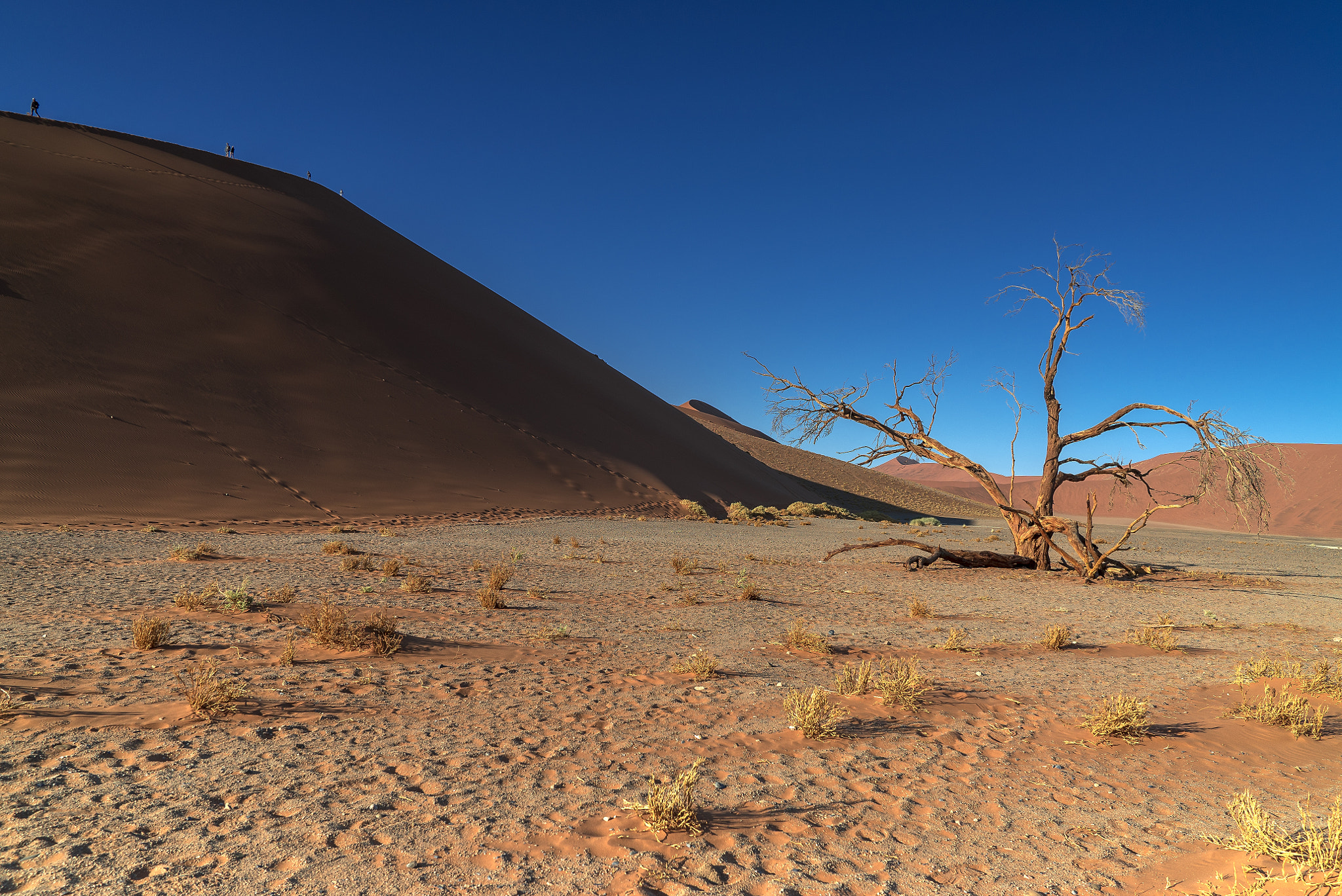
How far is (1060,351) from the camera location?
1561cm

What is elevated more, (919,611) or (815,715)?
(919,611)

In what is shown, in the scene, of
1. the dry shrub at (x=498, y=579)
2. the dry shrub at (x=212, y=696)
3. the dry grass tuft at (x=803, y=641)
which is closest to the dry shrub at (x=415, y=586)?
the dry shrub at (x=498, y=579)

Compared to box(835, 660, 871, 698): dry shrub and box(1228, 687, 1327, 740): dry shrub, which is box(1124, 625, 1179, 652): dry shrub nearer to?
box(1228, 687, 1327, 740): dry shrub

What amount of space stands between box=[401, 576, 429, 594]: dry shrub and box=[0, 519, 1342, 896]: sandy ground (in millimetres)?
513

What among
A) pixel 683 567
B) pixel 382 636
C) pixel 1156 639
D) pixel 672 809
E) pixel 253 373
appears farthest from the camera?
pixel 253 373

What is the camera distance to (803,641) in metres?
7.76

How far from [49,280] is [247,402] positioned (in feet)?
31.7

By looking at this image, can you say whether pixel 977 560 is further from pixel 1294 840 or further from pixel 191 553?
pixel 191 553

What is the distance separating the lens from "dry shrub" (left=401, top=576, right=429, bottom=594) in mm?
9977

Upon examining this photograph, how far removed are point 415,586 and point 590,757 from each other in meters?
6.35

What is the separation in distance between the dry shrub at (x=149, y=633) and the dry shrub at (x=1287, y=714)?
31.6 ft

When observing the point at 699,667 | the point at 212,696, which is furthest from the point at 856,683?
the point at 212,696

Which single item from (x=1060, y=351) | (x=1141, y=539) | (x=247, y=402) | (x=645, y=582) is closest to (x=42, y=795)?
(x=645, y=582)

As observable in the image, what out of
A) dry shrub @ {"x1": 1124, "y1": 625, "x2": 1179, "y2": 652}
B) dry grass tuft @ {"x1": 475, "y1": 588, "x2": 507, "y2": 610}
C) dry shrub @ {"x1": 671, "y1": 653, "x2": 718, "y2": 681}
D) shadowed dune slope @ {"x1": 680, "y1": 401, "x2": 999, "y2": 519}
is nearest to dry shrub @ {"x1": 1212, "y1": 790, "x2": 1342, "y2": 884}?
dry shrub @ {"x1": 671, "y1": 653, "x2": 718, "y2": 681}
